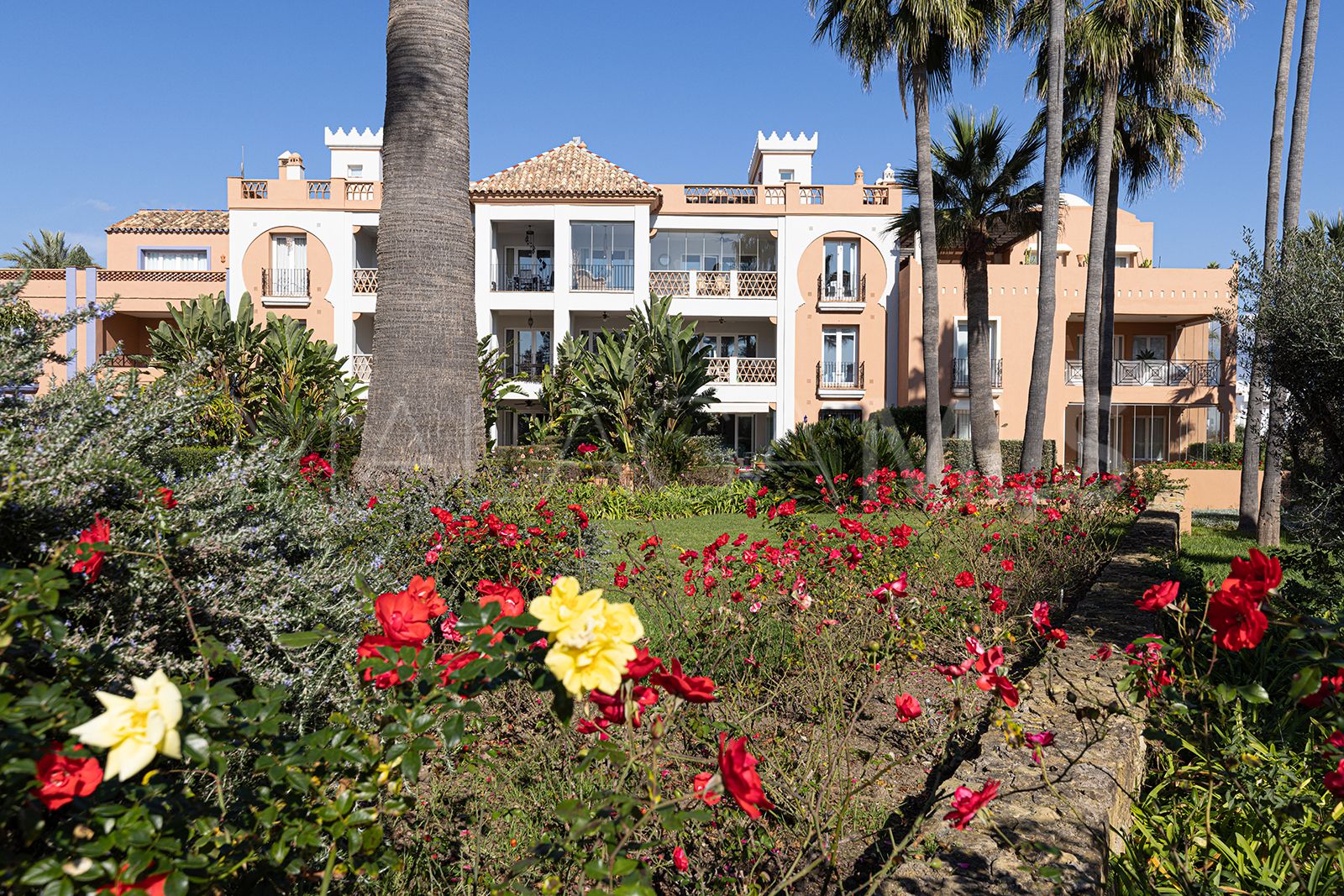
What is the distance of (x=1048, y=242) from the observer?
1509 cm

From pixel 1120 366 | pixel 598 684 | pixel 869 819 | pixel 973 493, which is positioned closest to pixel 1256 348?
pixel 973 493

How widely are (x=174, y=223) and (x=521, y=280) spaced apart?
16.1 metres

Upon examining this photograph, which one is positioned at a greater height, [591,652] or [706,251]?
[706,251]

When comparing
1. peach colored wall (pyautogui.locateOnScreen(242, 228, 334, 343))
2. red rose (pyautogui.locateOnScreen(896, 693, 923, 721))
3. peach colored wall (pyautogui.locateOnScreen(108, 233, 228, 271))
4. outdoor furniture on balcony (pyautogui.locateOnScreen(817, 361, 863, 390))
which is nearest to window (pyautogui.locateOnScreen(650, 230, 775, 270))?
outdoor furniture on balcony (pyautogui.locateOnScreen(817, 361, 863, 390))

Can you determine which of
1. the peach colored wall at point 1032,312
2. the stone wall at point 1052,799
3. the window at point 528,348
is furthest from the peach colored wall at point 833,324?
the stone wall at point 1052,799

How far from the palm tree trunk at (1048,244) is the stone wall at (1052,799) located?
11.2 meters

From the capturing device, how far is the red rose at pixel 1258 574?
2.00 meters

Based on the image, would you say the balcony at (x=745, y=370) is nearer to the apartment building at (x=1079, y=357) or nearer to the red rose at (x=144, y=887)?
the apartment building at (x=1079, y=357)

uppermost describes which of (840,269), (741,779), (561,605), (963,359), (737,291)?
(840,269)

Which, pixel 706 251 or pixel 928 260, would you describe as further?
pixel 706 251

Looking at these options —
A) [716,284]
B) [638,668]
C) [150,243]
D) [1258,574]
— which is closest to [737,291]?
[716,284]

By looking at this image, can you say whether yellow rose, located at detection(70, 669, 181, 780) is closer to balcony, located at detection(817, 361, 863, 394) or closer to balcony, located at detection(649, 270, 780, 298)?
balcony, located at detection(649, 270, 780, 298)

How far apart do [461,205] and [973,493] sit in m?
5.64

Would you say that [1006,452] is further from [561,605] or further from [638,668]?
[561,605]
